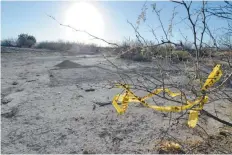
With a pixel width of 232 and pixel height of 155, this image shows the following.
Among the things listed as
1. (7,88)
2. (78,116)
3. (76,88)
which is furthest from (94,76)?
(78,116)

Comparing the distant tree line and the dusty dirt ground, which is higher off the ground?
the distant tree line

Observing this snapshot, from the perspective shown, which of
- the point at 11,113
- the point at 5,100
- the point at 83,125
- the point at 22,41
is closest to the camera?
the point at 83,125

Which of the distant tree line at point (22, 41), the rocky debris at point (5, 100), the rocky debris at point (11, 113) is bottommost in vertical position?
the rocky debris at point (11, 113)

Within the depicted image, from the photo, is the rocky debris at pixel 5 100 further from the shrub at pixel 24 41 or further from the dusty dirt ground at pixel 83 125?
the shrub at pixel 24 41

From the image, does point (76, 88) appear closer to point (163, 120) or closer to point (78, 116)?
point (78, 116)

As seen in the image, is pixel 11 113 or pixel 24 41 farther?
pixel 24 41

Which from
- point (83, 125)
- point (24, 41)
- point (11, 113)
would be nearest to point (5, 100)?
point (11, 113)

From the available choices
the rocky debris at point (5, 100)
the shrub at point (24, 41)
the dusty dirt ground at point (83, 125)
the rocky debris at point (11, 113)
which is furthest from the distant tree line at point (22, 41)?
the rocky debris at point (11, 113)

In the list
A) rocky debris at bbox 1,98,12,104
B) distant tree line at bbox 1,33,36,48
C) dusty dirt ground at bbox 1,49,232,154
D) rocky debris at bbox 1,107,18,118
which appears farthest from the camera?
distant tree line at bbox 1,33,36,48

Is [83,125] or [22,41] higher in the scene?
[22,41]

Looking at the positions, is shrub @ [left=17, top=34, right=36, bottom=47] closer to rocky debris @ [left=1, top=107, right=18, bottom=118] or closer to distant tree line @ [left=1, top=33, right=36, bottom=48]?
distant tree line @ [left=1, top=33, right=36, bottom=48]

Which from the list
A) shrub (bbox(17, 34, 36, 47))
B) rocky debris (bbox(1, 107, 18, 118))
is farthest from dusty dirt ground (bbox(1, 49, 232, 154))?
shrub (bbox(17, 34, 36, 47))

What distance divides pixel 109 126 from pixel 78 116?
1.92 ft

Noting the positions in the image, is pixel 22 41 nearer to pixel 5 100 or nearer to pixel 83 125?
pixel 5 100
